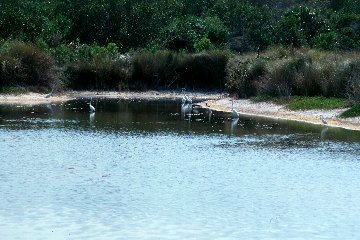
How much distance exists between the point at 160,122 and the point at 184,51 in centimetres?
2200

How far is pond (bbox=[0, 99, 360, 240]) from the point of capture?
807 inches

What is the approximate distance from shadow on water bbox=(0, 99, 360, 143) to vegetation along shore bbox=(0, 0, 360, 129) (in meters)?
3.29

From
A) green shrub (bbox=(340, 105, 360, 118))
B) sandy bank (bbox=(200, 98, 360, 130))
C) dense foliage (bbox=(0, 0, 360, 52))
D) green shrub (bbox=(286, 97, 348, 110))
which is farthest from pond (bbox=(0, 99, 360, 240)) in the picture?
dense foliage (bbox=(0, 0, 360, 52))

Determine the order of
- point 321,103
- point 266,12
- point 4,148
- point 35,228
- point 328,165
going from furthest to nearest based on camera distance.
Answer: point 266,12 → point 321,103 → point 4,148 → point 328,165 → point 35,228

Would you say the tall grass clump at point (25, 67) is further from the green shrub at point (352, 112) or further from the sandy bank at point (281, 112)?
the green shrub at point (352, 112)

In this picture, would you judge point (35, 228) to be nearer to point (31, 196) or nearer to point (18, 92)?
point (31, 196)

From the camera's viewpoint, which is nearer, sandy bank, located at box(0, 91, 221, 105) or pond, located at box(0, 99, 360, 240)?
pond, located at box(0, 99, 360, 240)

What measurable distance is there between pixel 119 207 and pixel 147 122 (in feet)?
64.8

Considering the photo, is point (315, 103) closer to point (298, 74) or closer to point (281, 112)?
point (281, 112)

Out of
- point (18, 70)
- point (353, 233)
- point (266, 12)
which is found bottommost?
point (353, 233)

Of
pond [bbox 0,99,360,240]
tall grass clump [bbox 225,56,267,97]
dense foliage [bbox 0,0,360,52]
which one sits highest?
dense foliage [bbox 0,0,360,52]

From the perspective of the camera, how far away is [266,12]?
73312 mm

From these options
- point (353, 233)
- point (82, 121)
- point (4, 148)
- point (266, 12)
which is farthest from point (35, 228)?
point (266, 12)

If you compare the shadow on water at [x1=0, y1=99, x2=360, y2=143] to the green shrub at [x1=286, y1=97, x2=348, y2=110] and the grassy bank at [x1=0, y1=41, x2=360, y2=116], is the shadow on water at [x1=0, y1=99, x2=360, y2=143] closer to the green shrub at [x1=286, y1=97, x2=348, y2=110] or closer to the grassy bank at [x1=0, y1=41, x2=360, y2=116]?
the green shrub at [x1=286, y1=97, x2=348, y2=110]
